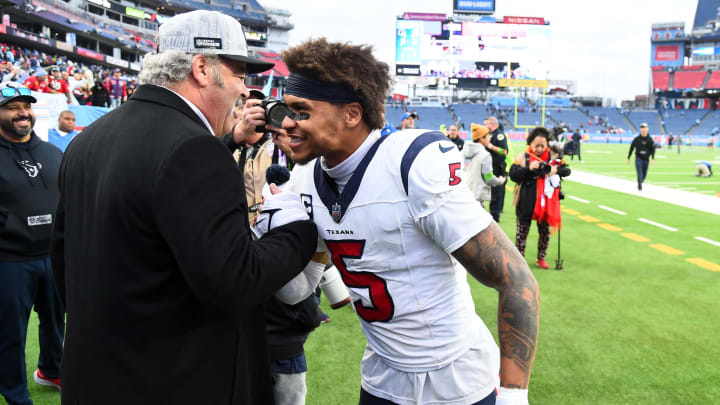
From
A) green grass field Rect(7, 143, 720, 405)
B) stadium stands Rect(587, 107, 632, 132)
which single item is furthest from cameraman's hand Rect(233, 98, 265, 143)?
stadium stands Rect(587, 107, 632, 132)

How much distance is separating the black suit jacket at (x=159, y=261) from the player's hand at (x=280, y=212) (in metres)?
0.07

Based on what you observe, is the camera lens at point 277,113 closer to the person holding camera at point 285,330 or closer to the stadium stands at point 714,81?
the person holding camera at point 285,330

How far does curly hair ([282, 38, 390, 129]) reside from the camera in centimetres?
158

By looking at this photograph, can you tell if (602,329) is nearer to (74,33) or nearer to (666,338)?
(666,338)

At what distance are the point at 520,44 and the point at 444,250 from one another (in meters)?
49.3

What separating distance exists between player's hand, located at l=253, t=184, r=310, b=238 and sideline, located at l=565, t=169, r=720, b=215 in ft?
38.5

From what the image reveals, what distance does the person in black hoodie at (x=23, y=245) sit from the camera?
10.5 feet

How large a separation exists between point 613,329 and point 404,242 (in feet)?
12.7

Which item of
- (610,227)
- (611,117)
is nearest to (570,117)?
(611,117)

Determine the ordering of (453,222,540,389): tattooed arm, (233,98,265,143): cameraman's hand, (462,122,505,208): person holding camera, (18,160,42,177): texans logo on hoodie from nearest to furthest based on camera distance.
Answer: (453,222,540,389): tattooed arm < (233,98,265,143): cameraman's hand < (18,160,42,177): texans logo on hoodie < (462,122,505,208): person holding camera

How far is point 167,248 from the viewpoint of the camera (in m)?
1.33

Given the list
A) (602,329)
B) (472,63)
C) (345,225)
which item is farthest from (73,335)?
(472,63)

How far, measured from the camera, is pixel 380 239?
5.11 feet

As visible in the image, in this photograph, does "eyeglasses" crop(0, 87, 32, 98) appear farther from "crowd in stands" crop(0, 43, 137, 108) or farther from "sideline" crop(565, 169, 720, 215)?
"sideline" crop(565, 169, 720, 215)
